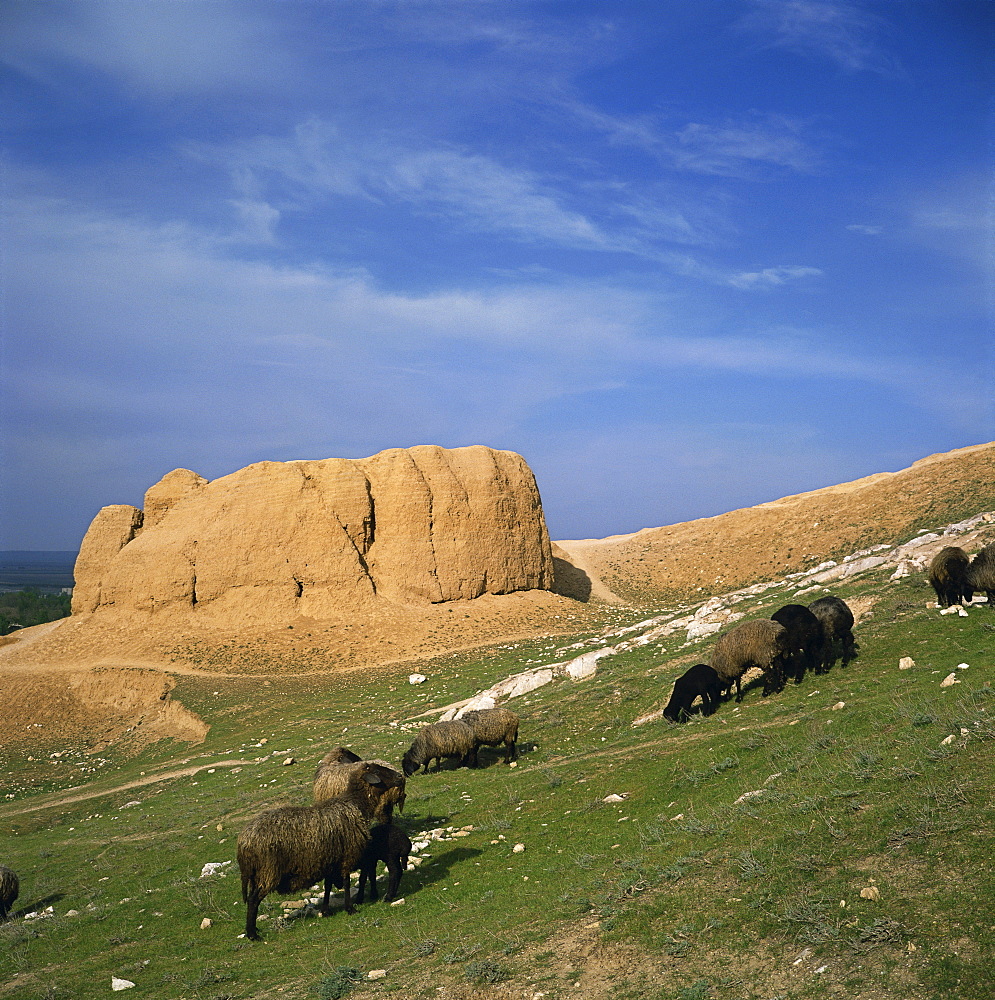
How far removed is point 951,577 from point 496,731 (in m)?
11.1

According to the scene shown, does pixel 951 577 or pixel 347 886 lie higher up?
pixel 951 577

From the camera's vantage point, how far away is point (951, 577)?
56.3ft

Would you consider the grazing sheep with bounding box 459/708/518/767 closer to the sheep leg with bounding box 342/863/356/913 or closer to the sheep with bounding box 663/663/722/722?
the sheep with bounding box 663/663/722/722

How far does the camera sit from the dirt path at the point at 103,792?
91.9ft

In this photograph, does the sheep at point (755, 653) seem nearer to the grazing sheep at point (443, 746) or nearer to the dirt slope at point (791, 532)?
the grazing sheep at point (443, 746)

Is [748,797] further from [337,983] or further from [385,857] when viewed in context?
[337,983]

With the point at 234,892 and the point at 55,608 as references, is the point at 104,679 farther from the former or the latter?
the point at 55,608

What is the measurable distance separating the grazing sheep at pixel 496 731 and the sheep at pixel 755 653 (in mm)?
5165

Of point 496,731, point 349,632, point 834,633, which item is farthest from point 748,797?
point 349,632

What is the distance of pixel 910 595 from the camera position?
1930 cm

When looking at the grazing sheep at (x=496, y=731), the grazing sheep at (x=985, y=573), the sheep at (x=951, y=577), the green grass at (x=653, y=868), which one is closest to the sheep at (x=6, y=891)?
the green grass at (x=653, y=868)

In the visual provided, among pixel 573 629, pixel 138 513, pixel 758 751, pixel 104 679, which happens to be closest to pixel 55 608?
pixel 138 513

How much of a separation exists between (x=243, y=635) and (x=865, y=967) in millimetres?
44206

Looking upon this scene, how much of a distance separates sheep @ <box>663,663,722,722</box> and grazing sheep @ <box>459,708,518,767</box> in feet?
12.8
